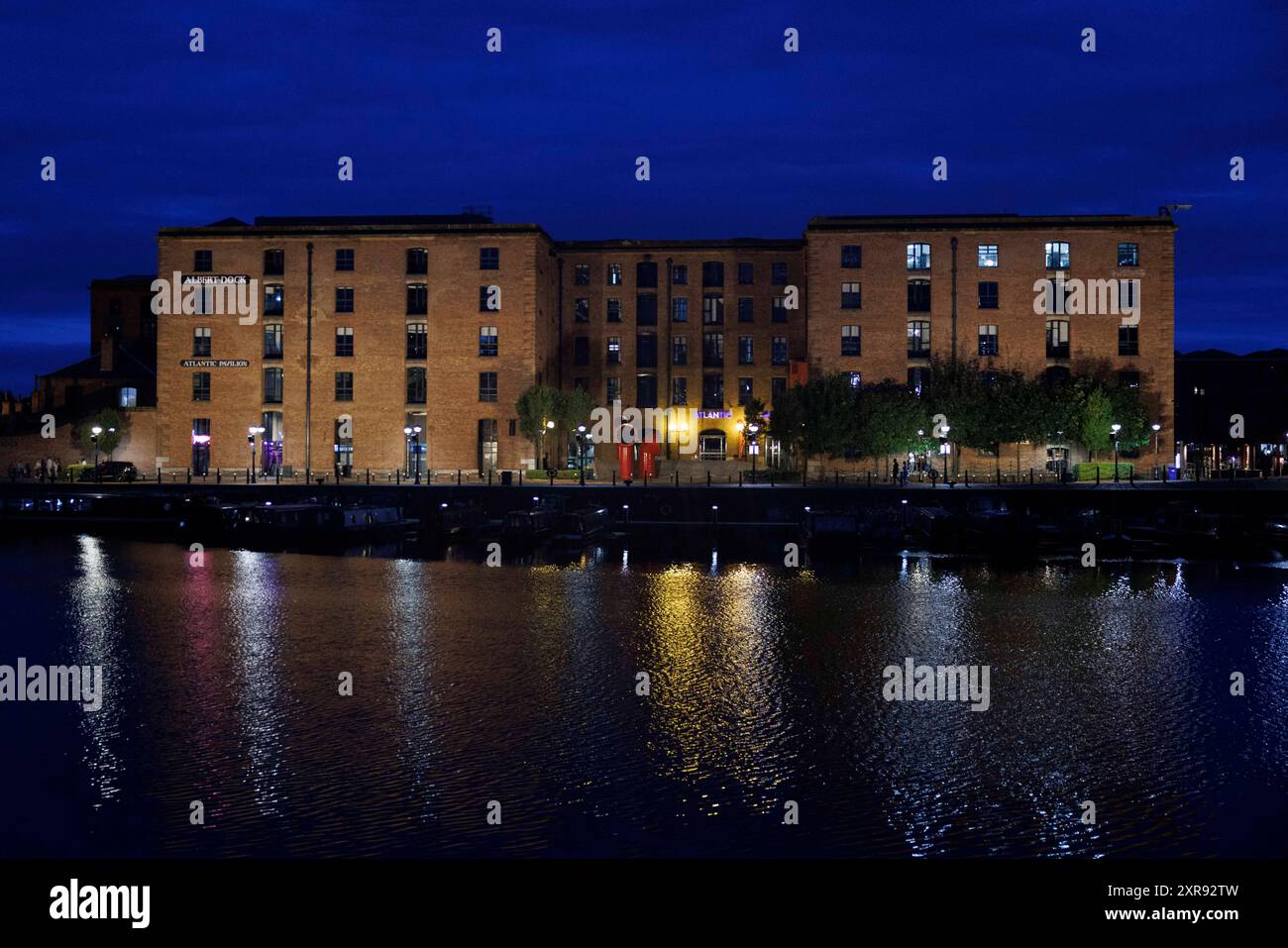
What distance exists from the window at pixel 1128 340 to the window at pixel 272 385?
49.2m

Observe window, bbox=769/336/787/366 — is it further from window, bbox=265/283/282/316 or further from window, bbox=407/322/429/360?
window, bbox=265/283/282/316

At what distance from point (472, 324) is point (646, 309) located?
41.4 ft

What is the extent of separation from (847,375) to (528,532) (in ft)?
102

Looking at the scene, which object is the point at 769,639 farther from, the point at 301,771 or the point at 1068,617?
the point at 301,771

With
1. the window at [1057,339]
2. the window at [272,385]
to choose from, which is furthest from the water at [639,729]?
the window at [272,385]

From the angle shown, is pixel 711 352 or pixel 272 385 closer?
pixel 272 385

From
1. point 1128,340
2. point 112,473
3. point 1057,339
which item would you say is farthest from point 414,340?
point 1128,340

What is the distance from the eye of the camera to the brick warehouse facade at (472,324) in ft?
234

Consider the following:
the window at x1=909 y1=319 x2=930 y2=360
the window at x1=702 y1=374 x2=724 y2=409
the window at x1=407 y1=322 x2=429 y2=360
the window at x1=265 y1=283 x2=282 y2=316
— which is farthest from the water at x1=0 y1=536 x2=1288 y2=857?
the window at x1=702 y1=374 x2=724 y2=409

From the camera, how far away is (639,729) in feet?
53.0

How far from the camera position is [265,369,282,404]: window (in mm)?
74000

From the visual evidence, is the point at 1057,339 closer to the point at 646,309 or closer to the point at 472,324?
the point at 646,309

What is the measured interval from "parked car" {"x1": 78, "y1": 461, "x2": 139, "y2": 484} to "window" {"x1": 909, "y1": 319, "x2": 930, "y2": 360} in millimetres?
44819

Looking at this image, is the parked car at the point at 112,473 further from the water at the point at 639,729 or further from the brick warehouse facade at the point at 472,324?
the water at the point at 639,729
